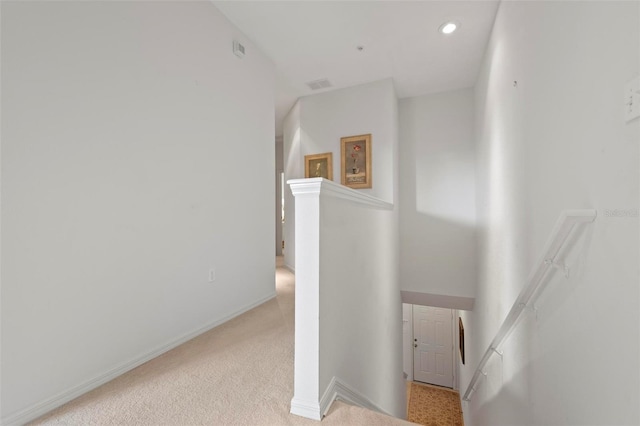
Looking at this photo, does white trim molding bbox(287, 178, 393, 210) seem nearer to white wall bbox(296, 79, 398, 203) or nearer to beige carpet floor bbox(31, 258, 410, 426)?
beige carpet floor bbox(31, 258, 410, 426)

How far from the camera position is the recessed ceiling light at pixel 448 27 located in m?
2.77

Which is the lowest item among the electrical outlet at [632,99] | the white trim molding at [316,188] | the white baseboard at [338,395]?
the white baseboard at [338,395]

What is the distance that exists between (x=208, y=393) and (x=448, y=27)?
11.8 feet

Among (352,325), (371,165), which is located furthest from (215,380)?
(371,165)

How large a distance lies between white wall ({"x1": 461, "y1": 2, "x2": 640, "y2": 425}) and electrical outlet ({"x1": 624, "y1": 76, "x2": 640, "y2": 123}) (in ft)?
0.09

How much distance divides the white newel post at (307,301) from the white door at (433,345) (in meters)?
5.86

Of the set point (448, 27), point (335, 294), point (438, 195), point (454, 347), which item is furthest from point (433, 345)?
point (448, 27)

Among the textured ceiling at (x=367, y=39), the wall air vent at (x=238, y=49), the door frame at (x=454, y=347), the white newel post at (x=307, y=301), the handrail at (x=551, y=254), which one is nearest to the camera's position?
the handrail at (x=551, y=254)

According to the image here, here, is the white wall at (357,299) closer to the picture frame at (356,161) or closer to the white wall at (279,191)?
the picture frame at (356,161)

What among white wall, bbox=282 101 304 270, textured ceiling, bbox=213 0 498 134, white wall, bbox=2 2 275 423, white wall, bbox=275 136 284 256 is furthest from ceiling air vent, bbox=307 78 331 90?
white wall, bbox=275 136 284 256

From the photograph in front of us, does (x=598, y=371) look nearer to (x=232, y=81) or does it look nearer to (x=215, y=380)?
(x=215, y=380)

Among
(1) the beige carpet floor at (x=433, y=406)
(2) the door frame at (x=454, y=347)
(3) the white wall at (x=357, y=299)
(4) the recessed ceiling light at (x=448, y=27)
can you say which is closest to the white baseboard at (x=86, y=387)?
(3) the white wall at (x=357, y=299)

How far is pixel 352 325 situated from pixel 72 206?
1.82m

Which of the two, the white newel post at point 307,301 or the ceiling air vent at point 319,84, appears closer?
the white newel post at point 307,301
